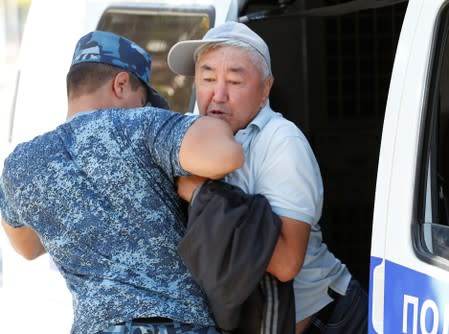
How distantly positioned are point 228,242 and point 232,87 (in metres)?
0.48

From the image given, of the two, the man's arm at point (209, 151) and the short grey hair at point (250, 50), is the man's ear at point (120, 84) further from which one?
the man's arm at point (209, 151)

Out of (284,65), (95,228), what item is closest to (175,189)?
(95,228)

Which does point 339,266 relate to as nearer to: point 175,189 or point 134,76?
point 175,189

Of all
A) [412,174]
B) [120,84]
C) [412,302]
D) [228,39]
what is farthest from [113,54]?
[412,302]

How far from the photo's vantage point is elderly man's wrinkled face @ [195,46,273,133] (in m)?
2.58

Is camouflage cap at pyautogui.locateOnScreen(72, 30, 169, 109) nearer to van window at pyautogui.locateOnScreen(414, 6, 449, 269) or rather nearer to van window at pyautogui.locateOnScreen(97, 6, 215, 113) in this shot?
van window at pyautogui.locateOnScreen(414, 6, 449, 269)

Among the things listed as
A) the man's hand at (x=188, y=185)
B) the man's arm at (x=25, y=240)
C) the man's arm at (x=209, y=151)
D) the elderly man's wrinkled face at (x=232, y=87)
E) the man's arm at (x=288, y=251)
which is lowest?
the man's arm at (x=25, y=240)

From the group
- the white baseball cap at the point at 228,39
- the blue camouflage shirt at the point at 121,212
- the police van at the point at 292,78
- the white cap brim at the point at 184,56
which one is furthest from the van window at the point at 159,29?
the blue camouflage shirt at the point at 121,212

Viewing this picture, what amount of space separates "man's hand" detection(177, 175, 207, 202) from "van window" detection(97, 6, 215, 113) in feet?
4.87

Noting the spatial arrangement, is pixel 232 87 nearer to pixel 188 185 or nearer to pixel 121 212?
pixel 188 185

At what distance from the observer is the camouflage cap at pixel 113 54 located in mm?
2639

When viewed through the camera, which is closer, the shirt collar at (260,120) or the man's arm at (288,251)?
the man's arm at (288,251)

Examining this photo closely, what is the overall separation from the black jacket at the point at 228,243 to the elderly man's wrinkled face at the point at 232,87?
281 millimetres

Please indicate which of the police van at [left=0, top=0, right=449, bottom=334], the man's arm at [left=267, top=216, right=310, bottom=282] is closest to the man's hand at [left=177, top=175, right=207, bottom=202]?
the man's arm at [left=267, top=216, right=310, bottom=282]
